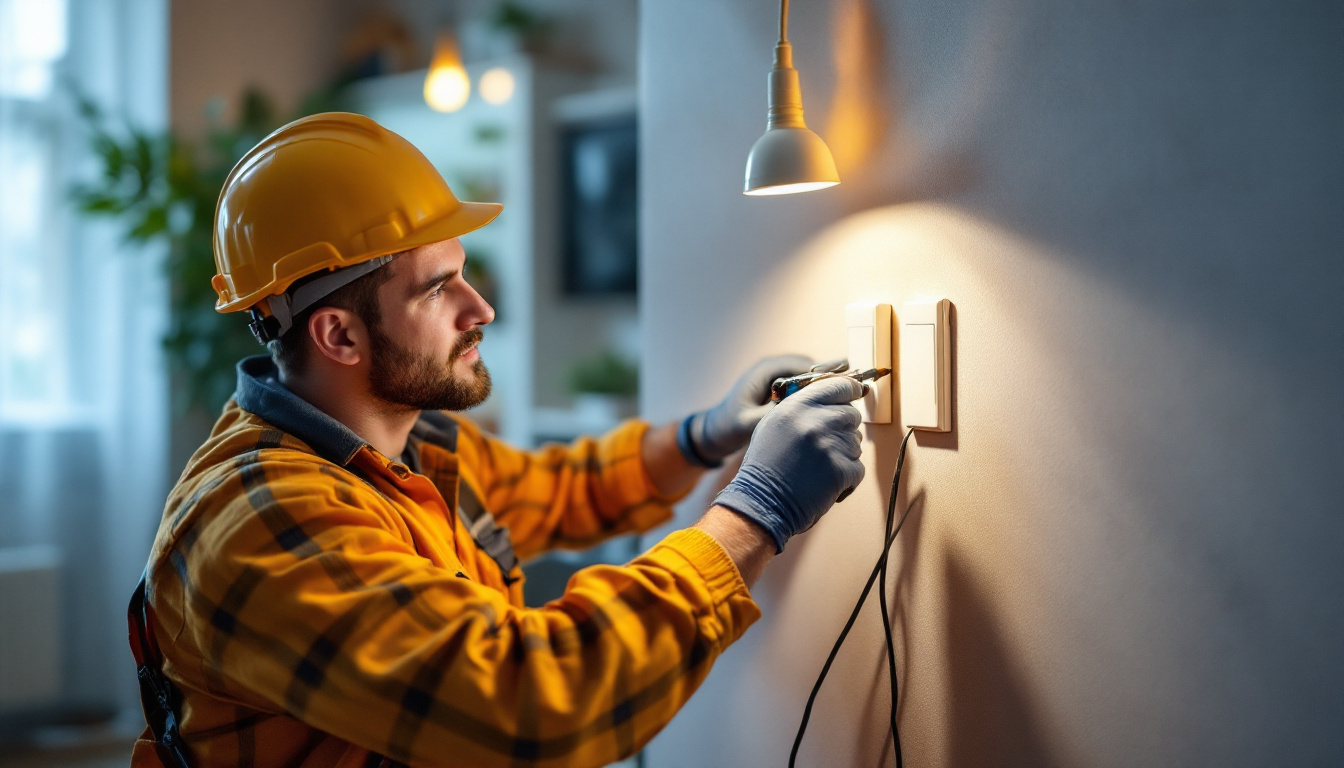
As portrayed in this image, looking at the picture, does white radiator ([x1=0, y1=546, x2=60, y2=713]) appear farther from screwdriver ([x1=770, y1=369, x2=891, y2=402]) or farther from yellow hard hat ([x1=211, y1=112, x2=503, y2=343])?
screwdriver ([x1=770, y1=369, x2=891, y2=402])

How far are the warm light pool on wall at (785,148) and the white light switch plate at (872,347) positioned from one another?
140 mm

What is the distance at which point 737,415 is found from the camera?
1190 millimetres

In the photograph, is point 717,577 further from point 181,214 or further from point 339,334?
point 181,214

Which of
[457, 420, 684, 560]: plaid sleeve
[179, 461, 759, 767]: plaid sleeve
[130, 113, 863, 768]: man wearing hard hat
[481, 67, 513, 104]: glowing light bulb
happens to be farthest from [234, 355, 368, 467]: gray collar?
[481, 67, 513, 104]: glowing light bulb

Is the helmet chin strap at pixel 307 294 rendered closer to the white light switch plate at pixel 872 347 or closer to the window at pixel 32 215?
the white light switch plate at pixel 872 347

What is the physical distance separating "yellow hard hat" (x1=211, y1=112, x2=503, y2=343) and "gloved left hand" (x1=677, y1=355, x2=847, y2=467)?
36 centimetres

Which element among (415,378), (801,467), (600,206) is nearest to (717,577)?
(801,467)

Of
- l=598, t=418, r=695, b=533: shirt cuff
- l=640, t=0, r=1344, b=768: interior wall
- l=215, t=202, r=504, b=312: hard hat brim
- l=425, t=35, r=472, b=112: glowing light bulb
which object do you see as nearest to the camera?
l=640, t=0, r=1344, b=768: interior wall

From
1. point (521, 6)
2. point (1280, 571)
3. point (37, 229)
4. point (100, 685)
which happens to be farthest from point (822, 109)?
point (100, 685)

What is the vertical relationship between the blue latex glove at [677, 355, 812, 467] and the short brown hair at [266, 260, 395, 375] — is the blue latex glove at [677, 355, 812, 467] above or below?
below

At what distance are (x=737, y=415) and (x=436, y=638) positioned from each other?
0.48m

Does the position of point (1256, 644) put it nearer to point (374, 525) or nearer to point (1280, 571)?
point (1280, 571)

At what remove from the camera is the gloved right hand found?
3.14 ft

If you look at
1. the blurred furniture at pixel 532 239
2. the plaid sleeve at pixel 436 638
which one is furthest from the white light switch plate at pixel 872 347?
the blurred furniture at pixel 532 239
